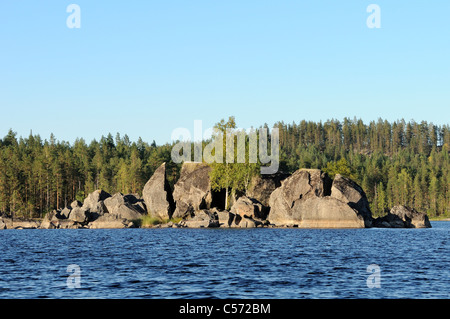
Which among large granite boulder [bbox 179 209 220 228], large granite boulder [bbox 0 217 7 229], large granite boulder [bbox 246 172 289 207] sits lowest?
large granite boulder [bbox 0 217 7 229]

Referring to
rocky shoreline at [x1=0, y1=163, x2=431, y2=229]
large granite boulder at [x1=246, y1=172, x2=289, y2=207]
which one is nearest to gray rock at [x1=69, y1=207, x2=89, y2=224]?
rocky shoreline at [x1=0, y1=163, x2=431, y2=229]

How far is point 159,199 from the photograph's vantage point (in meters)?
89.2

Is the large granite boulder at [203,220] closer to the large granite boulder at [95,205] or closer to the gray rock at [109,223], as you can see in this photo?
the gray rock at [109,223]

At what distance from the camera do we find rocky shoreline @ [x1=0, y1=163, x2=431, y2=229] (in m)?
78.2

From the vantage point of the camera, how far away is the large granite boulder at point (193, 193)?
292 feet

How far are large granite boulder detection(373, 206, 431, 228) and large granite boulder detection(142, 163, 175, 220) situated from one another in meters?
34.1

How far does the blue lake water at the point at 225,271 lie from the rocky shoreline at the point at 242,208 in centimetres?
3018

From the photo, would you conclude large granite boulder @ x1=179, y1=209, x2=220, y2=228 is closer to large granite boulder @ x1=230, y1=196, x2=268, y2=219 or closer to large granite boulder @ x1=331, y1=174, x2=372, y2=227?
large granite boulder @ x1=230, y1=196, x2=268, y2=219

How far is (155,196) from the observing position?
293 ft

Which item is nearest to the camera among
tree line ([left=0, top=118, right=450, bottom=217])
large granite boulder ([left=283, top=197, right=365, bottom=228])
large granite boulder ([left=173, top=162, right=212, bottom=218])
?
large granite boulder ([left=283, top=197, right=365, bottom=228])

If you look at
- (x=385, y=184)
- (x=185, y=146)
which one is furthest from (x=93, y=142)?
(x=385, y=184)

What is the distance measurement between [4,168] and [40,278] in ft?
290

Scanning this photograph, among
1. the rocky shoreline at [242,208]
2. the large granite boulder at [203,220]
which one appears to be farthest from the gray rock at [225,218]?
the large granite boulder at [203,220]
